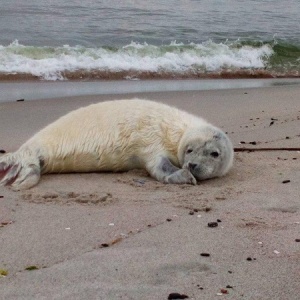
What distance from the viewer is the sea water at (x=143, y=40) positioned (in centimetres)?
1422

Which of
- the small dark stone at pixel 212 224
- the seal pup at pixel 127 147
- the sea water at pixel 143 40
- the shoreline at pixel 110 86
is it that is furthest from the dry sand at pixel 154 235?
the sea water at pixel 143 40

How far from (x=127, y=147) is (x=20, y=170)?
Result: 988 mm

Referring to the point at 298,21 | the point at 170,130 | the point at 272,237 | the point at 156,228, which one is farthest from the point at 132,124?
the point at 298,21

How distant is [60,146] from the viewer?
610 cm

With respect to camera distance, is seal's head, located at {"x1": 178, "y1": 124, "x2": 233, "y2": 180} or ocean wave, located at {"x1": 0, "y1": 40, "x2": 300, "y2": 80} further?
ocean wave, located at {"x1": 0, "y1": 40, "x2": 300, "y2": 80}

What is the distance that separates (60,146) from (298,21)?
17680 mm

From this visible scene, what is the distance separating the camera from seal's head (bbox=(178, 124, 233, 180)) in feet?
19.3

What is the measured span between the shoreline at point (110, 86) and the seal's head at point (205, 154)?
4800mm

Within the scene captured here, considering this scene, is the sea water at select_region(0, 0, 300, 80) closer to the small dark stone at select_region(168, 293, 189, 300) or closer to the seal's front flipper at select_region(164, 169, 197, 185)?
the seal's front flipper at select_region(164, 169, 197, 185)

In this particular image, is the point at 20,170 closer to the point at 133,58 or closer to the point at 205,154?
the point at 205,154

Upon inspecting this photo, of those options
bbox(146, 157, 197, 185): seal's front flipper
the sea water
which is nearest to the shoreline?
the sea water

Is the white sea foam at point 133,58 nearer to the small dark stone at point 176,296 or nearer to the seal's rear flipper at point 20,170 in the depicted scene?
the seal's rear flipper at point 20,170

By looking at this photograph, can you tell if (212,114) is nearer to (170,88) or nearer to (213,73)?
(170,88)

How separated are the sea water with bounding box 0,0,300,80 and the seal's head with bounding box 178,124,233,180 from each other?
7.44 metres
